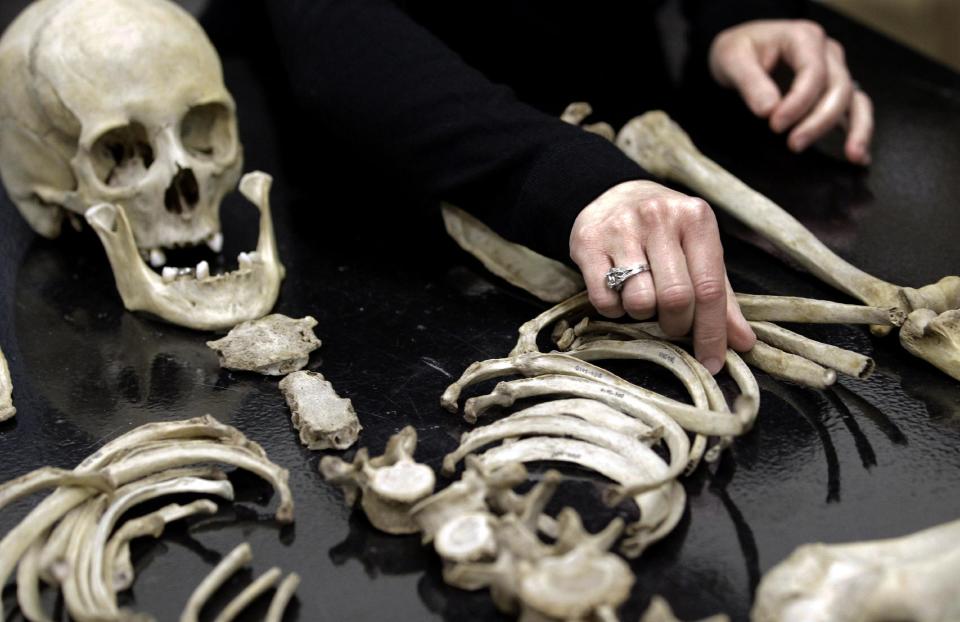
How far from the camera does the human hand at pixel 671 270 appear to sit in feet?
4.61

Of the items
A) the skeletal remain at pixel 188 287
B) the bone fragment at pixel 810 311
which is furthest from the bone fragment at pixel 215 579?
the bone fragment at pixel 810 311

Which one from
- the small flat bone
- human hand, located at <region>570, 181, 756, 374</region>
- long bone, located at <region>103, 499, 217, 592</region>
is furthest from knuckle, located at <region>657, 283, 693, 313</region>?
long bone, located at <region>103, 499, 217, 592</region>

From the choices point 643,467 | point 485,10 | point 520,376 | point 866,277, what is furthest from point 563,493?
point 485,10

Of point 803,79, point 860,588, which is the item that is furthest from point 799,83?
point 860,588

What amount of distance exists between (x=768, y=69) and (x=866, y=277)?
717 mm

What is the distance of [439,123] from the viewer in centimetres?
170

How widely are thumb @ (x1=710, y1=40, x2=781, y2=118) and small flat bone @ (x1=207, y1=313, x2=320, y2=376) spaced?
0.96 meters

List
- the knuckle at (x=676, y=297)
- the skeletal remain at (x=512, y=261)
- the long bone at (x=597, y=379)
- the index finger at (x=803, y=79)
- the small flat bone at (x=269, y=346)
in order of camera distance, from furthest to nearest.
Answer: the index finger at (x=803, y=79)
the skeletal remain at (x=512, y=261)
the small flat bone at (x=269, y=346)
the knuckle at (x=676, y=297)
the long bone at (x=597, y=379)

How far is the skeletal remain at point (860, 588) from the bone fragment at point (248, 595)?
463 mm

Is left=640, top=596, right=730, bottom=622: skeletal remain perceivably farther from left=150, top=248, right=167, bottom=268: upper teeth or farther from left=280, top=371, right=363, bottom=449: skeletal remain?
left=150, top=248, right=167, bottom=268: upper teeth

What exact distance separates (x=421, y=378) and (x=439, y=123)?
422 mm

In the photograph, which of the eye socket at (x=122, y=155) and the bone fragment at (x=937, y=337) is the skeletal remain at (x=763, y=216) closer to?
the bone fragment at (x=937, y=337)

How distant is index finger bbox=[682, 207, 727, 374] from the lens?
141 cm

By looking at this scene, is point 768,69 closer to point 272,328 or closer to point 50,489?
point 272,328
